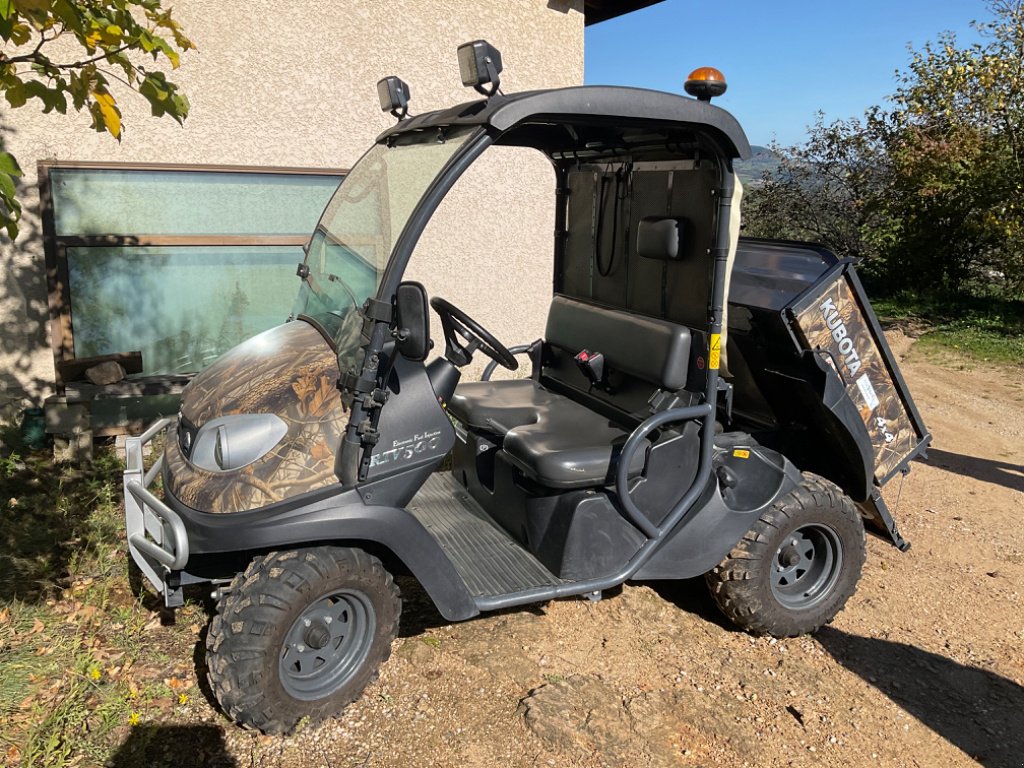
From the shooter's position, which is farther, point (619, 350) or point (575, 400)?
point (575, 400)

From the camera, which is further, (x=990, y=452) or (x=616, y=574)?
(x=990, y=452)

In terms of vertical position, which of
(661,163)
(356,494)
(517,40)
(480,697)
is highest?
(517,40)

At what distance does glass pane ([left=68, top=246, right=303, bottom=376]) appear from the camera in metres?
5.80

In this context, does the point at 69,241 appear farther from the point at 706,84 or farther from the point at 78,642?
the point at 706,84

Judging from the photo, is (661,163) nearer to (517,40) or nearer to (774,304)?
(774,304)

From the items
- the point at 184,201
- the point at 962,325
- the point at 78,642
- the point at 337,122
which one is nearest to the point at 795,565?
the point at 78,642

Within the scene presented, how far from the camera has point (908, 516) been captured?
5246 mm

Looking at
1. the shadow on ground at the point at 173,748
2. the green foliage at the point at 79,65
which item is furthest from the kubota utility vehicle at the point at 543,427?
the green foliage at the point at 79,65

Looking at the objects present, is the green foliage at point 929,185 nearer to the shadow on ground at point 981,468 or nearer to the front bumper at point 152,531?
the shadow on ground at point 981,468

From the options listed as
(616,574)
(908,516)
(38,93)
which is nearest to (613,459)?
(616,574)

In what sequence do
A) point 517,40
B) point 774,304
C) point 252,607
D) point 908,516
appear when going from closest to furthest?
1. point 252,607
2. point 774,304
3. point 908,516
4. point 517,40

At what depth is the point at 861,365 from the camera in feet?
12.1

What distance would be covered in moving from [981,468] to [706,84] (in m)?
4.54

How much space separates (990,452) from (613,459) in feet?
15.6
